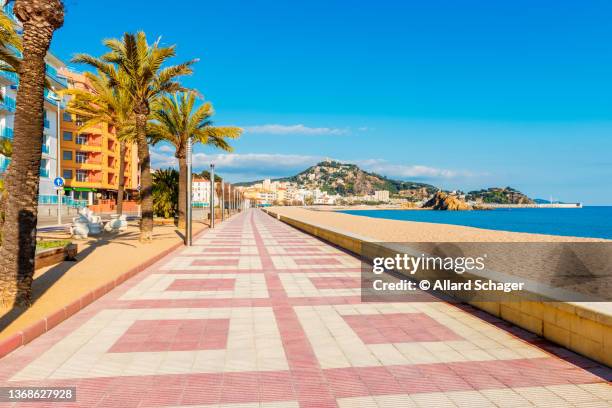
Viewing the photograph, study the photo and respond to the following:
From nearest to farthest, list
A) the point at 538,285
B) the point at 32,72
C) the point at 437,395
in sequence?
the point at 437,395 → the point at 538,285 → the point at 32,72

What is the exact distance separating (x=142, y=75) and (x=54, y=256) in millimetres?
8791

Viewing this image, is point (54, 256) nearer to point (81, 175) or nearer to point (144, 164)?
point (144, 164)

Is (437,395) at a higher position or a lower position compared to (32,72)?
lower

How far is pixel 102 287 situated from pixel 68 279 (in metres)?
1.23

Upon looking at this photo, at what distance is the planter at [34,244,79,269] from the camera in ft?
31.4

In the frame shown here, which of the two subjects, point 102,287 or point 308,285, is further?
point 308,285

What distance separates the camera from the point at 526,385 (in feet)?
13.2

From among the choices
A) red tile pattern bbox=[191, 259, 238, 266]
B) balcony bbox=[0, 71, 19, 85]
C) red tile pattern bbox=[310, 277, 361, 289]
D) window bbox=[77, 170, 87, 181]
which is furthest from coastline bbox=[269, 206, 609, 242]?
window bbox=[77, 170, 87, 181]

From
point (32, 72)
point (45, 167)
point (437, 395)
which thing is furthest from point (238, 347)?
point (45, 167)

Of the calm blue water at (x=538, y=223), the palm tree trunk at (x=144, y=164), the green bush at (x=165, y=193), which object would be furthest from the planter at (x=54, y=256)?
the calm blue water at (x=538, y=223)

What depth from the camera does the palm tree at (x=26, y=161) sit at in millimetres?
6234

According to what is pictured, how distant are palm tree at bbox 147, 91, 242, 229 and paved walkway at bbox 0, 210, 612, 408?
19.3 meters

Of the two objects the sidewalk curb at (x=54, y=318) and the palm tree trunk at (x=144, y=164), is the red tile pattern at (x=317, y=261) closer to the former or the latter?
the sidewalk curb at (x=54, y=318)

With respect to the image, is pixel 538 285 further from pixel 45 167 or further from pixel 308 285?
pixel 45 167
